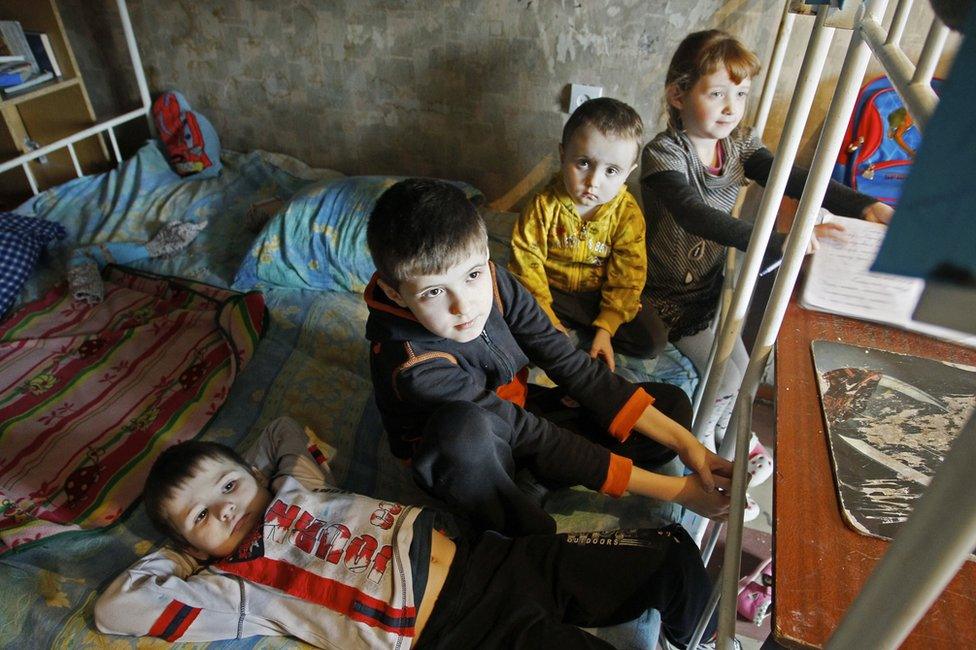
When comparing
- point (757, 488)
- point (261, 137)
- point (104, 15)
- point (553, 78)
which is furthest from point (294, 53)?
point (757, 488)

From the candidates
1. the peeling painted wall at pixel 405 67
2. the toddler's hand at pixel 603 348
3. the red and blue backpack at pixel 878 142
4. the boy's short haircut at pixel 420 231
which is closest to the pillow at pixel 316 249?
the peeling painted wall at pixel 405 67

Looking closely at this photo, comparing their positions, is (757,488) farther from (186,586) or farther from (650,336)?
(186,586)

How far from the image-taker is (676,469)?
1.12 m

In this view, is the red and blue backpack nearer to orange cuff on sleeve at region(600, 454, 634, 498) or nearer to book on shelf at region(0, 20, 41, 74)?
orange cuff on sleeve at region(600, 454, 634, 498)

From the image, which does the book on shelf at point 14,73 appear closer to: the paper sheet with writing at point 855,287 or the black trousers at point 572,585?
the black trousers at point 572,585

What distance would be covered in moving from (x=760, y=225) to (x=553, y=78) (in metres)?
1.08

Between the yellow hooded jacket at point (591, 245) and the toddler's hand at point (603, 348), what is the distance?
2 cm

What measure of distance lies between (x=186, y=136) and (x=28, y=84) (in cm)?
49

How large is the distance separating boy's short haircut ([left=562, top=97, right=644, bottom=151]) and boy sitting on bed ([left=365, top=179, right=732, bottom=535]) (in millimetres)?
385

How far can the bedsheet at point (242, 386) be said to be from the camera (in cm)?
97

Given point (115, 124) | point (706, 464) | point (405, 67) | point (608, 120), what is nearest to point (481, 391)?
point (706, 464)

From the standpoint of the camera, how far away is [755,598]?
1.28 metres

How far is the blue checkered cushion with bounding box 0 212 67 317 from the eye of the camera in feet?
5.44

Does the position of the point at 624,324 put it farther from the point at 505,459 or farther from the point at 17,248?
Result: the point at 17,248
